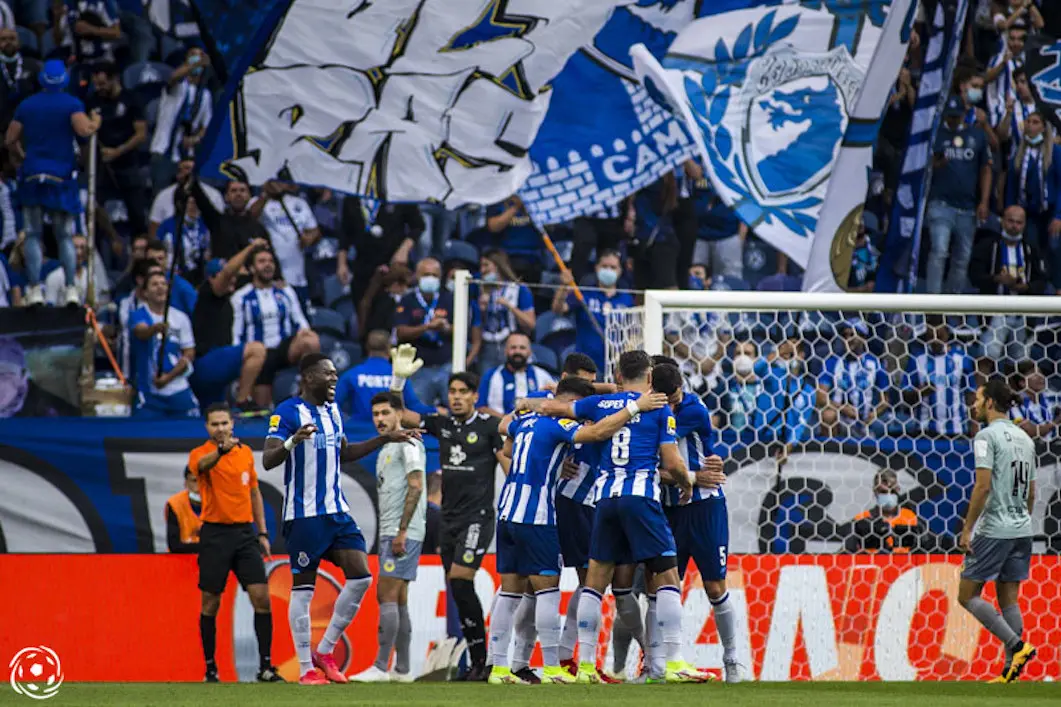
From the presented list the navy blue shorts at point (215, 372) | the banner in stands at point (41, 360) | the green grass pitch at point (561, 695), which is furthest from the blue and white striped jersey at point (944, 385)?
the banner in stands at point (41, 360)

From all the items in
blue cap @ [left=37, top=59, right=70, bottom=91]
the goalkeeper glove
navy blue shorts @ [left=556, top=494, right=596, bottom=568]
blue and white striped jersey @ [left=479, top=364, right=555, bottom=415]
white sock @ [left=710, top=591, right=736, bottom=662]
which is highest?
blue cap @ [left=37, top=59, right=70, bottom=91]

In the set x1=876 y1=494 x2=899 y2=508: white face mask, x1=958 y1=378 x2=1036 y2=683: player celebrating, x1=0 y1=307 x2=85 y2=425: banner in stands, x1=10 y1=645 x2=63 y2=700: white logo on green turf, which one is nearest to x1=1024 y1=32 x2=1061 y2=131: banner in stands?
x1=876 y1=494 x2=899 y2=508: white face mask

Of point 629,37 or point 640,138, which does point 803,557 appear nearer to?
point 640,138

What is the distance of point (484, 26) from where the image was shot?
14281 mm

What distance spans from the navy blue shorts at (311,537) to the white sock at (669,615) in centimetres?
191

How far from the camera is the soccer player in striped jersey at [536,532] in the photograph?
332 inches

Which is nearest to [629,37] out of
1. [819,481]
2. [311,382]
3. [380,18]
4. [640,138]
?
[640,138]

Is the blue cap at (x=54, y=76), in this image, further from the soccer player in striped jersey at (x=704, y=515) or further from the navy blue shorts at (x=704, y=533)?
the navy blue shorts at (x=704, y=533)

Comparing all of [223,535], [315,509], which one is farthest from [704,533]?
[223,535]

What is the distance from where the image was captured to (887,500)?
1077 cm

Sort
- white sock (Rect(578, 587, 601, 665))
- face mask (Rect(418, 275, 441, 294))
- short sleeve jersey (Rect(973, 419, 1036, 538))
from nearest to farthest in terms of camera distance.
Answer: white sock (Rect(578, 587, 601, 665)) < short sleeve jersey (Rect(973, 419, 1036, 538)) < face mask (Rect(418, 275, 441, 294))

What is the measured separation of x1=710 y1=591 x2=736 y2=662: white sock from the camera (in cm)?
859

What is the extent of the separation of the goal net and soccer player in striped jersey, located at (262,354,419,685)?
8.32 feet

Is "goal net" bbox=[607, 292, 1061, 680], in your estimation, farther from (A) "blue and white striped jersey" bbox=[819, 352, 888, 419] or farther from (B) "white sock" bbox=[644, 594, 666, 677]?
(B) "white sock" bbox=[644, 594, 666, 677]
